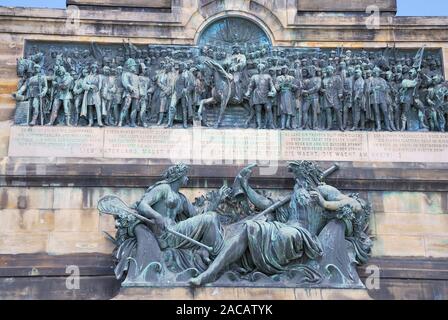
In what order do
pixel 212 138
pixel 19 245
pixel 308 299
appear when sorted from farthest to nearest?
pixel 212 138, pixel 19 245, pixel 308 299

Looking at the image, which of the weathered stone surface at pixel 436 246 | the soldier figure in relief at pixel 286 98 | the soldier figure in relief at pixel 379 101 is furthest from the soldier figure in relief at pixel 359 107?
the weathered stone surface at pixel 436 246

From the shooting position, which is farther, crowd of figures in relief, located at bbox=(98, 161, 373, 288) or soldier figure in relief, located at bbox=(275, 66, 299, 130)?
soldier figure in relief, located at bbox=(275, 66, 299, 130)

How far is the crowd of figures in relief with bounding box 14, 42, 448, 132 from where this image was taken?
1709cm

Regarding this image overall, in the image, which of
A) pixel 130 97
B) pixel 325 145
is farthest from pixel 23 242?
pixel 325 145

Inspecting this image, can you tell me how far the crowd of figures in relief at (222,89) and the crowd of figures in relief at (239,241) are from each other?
2017 millimetres

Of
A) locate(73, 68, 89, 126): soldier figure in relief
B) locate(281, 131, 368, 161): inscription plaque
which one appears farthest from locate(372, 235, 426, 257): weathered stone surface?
locate(73, 68, 89, 126): soldier figure in relief

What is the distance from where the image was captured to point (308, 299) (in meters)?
14.6

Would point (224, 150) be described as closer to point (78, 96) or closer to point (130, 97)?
point (130, 97)

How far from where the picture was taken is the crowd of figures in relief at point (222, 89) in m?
17.1

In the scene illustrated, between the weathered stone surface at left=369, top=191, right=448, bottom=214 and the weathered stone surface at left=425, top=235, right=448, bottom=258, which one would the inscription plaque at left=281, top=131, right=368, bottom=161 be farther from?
the weathered stone surface at left=425, top=235, right=448, bottom=258

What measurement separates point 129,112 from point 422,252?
6198 millimetres

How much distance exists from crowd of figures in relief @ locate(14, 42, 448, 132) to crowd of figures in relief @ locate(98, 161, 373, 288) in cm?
202
